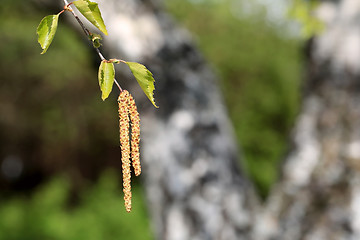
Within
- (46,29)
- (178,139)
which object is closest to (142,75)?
(46,29)

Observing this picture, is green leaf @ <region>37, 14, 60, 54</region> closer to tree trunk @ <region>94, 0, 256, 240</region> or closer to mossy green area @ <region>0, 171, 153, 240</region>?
tree trunk @ <region>94, 0, 256, 240</region>

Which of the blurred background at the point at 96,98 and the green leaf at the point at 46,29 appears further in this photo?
the blurred background at the point at 96,98

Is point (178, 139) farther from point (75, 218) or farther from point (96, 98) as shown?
point (96, 98)

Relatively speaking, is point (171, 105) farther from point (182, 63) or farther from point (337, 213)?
point (337, 213)

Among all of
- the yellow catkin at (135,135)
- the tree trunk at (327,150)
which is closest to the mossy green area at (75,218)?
the tree trunk at (327,150)

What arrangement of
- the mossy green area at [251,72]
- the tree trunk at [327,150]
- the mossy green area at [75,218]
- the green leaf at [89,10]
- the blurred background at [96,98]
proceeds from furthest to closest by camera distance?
1. the mossy green area at [251,72]
2. the blurred background at [96,98]
3. the mossy green area at [75,218]
4. the tree trunk at [327,150]
5. the green leaf at [89,10]

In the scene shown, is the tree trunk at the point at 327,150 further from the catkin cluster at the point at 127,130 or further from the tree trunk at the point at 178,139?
the catkin cluster at the point at 127,130
